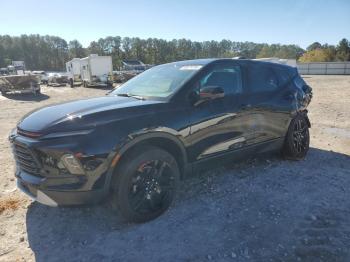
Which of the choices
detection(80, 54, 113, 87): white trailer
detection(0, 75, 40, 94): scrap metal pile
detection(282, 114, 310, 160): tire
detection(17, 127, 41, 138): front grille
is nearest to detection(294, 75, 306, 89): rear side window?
detection(282, 114, 310, 160): tire

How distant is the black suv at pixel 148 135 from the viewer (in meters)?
3.29

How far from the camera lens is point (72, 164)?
325cm

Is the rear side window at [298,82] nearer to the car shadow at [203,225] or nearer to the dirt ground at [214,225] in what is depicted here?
the dirt ground at [214,225]

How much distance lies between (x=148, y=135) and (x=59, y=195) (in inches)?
43.3

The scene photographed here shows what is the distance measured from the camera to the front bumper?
329 cm

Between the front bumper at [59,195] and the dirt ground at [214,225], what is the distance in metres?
0.47

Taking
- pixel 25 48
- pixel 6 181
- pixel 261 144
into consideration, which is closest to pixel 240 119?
pixel 261 144

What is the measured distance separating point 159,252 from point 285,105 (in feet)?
11.4

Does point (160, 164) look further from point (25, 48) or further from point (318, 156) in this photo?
point (25, 48)

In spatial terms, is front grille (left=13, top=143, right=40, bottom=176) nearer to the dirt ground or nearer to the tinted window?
the dirt ground

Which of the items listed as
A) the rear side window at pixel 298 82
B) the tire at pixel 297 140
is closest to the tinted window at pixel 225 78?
the tire at pixel 297 140

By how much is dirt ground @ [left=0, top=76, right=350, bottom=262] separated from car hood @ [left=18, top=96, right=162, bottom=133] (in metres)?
1.19

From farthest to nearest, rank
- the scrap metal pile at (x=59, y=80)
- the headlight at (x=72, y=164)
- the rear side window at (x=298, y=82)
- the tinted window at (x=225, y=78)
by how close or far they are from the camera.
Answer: the scrap metal pile at (x=59, y=80) < the rear side window at (x=298, y=82) < the tinted window at (x=225, y=78) < the headlight at (x=72, y=164)

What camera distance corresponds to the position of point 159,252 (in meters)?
3.30
